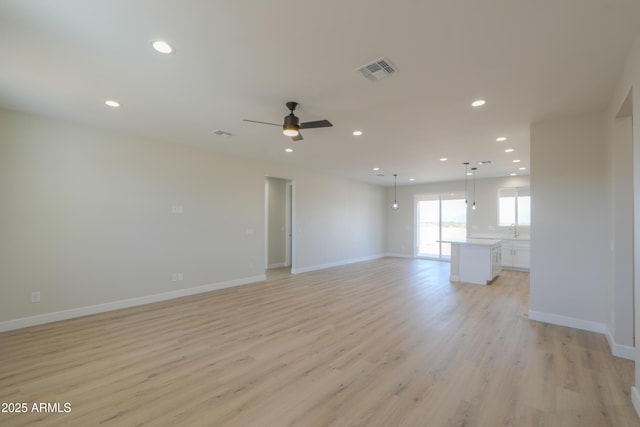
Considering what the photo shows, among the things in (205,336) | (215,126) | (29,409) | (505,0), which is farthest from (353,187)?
(29,409)

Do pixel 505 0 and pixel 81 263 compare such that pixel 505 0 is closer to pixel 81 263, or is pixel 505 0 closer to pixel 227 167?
pixel 227 167

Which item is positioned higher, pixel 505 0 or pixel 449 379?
pixel 505 0

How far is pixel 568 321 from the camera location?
12.3 ft

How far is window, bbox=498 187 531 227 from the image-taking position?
8461 millimetres

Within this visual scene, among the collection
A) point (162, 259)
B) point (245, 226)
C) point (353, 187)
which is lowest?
point (162, 259)

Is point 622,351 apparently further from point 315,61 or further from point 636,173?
point 315,61

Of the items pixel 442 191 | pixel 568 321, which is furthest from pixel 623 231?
pixel 442 191

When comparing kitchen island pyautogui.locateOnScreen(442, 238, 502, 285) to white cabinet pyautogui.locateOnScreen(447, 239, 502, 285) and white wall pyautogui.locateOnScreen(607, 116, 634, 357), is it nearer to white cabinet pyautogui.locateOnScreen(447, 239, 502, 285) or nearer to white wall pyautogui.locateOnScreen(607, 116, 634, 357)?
white cabinet pyautogui.locateOnScreen(447, 239, 502, 285)

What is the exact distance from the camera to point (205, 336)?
137 inches

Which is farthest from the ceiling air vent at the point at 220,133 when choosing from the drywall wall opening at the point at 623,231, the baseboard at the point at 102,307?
the drywall wall opening at the point at 623,231

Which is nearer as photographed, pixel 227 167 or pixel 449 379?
pixel 449 379

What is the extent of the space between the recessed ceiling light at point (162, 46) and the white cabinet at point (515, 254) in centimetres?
909

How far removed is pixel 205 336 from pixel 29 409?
5.13 feet

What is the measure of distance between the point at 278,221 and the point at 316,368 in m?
6.38
